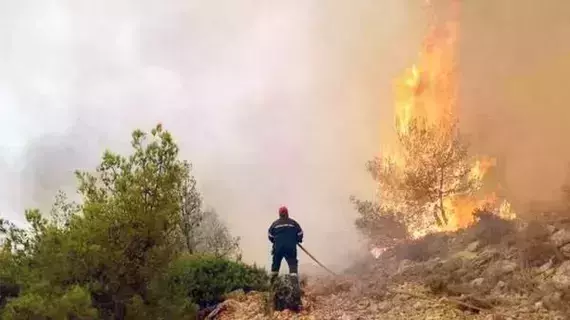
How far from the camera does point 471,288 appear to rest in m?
17.1

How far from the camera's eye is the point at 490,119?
56.1 metres

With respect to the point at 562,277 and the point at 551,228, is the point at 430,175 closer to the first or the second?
the point at 551,228

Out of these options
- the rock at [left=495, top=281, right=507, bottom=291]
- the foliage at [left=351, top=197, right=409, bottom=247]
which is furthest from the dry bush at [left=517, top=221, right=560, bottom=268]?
the foliage at [left=351, top=197, right=409, bottom=247]

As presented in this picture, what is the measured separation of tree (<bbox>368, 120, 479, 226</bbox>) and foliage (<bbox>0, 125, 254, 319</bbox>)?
72.6ft

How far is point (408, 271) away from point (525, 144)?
1482 inches

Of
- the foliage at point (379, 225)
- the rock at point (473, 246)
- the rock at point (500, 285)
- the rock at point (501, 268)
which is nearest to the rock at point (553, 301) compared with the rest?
the rock at point (500, 285)

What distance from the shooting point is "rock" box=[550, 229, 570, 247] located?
19.2 meters

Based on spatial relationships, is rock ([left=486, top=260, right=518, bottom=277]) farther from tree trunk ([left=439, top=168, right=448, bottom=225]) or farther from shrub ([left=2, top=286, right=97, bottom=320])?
tree trunk ([left=439, top=168, right=448, bottom=225])

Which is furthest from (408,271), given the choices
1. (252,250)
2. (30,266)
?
(252,250)

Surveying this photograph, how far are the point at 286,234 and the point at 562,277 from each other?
7835mm

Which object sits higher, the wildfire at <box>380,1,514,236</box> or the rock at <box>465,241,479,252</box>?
the wildfire at <box>380,1,514,236</box>

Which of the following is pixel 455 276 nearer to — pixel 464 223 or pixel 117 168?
pixel 117 168

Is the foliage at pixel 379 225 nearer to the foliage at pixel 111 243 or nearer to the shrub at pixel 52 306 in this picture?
the foliage at pixel 111 243

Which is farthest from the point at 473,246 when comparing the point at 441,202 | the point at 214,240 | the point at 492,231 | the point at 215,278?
the point at 214,240
